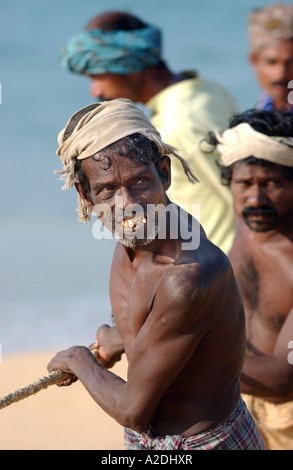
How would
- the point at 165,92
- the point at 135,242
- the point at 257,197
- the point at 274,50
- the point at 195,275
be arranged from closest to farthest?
the point at 195,275
the point at 135,242
the point at 257,197
the point at 165,92
the point at 274,50

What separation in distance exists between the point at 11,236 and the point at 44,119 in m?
6.06

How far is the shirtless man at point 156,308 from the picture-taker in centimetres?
272

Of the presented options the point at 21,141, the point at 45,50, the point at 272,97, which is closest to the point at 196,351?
the point at 272,97

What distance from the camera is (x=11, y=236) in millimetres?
17328

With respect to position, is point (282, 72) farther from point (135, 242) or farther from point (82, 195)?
point (135, 242)

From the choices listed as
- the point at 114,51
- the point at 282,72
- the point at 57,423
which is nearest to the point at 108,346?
the point at 114,51

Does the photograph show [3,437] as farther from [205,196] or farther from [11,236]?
[11,236]

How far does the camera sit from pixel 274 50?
21.1 feet

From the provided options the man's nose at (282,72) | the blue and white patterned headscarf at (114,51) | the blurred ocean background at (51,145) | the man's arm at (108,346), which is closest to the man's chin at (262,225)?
the man's arm at (108,346)

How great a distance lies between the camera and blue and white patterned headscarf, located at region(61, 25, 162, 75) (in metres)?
5.96

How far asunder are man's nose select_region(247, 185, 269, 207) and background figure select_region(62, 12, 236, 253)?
98cm

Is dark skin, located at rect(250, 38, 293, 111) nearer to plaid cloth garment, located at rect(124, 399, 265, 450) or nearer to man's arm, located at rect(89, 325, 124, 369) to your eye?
man's arm, located at rect(89, 325, 124, 369)

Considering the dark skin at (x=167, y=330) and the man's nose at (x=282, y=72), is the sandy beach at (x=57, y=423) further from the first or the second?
the dark skin at (x=167, y=330)

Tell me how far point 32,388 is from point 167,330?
1.90ft
